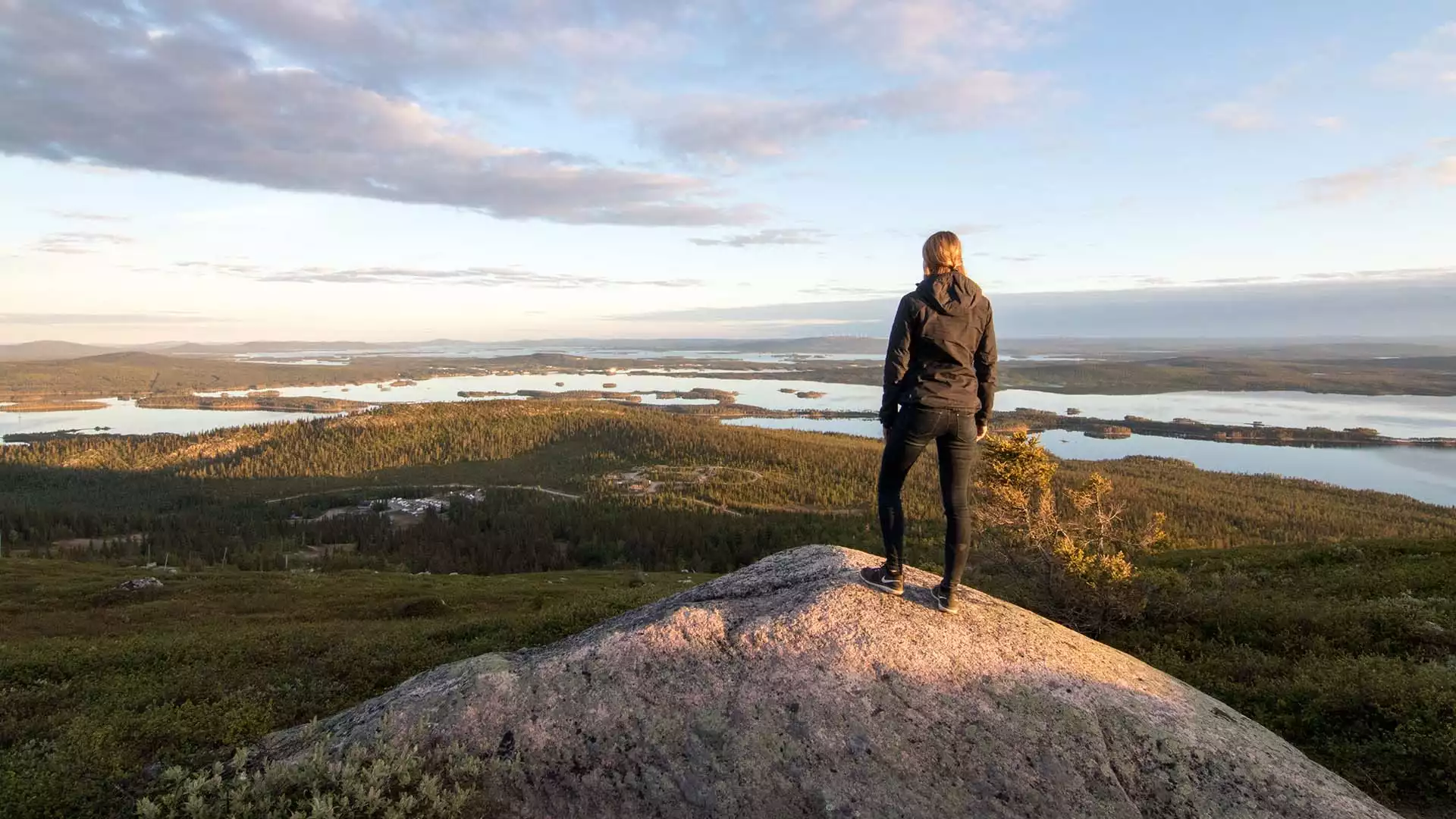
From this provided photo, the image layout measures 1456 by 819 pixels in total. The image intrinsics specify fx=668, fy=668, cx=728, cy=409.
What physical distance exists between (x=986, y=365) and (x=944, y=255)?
1.78 meters

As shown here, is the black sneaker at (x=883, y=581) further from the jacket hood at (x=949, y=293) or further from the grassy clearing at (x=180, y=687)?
the grassy clearing at (x=180, y=687)

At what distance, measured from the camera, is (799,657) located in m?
9.03

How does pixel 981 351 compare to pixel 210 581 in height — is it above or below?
above

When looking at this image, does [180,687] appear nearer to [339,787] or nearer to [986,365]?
[339,787]

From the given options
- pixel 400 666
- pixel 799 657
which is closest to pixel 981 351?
pixel 799 657

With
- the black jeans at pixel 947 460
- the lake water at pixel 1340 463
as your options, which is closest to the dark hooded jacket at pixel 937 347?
the black jeans at pixel 947 460

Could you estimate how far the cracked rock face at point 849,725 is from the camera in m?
7.58

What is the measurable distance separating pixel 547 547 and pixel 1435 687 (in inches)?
4552

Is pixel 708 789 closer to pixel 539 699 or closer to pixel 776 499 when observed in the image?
pixel 539 699

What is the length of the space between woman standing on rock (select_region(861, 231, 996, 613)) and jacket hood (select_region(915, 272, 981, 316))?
0.01 meters

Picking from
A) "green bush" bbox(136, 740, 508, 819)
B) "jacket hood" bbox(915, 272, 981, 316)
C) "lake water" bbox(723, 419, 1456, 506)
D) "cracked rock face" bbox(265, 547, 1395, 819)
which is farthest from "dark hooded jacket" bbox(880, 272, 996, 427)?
"lake water" bbox(723, 419, 1456, 506)

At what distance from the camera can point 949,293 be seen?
9.73 meters

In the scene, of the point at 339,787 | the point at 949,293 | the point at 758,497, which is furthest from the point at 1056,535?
the point at 758,497

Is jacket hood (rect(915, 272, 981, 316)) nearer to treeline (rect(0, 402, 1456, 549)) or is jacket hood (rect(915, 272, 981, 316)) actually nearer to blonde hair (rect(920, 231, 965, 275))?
blonde hair (rect(920, 231, 965, 275))
